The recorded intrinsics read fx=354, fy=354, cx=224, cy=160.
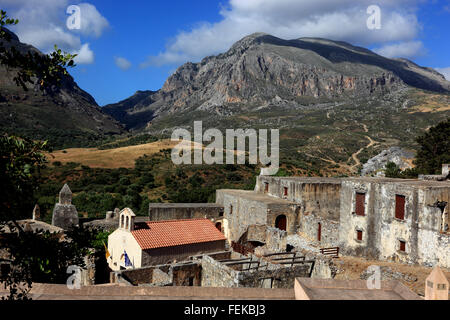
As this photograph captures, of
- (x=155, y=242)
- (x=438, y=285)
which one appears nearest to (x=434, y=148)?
(x=155, y=242)

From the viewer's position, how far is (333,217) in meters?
27.9

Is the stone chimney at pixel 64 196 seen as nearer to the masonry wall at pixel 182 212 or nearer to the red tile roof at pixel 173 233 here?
the masonry wall at pixel 182 212

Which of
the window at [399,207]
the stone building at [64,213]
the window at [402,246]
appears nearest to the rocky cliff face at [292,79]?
the stone building at [64,213]

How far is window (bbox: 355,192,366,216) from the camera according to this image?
801 inches

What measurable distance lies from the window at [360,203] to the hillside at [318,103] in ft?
136

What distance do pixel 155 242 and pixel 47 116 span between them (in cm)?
10123

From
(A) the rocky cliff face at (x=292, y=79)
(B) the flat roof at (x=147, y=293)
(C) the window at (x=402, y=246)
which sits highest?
(A) the rocky cliff face at (x=292, y=79)

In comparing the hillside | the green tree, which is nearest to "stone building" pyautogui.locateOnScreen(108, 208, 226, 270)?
the green tree

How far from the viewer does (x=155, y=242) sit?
2341cm

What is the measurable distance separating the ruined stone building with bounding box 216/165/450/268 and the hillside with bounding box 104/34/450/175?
35.1m

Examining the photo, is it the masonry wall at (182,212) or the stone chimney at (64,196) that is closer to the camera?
the stone chimney at (64,196)

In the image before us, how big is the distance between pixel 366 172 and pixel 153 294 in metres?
51.3

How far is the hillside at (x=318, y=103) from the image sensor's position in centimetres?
8062

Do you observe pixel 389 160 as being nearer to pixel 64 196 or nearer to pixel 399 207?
pixel 399 207
